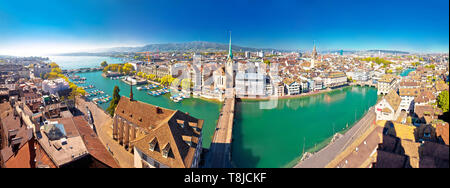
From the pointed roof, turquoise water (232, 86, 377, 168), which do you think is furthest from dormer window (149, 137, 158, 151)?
turquoise water (232, 86, 377, 168)

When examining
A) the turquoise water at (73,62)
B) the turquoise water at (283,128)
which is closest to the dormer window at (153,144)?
the turquoise water at (283,128)

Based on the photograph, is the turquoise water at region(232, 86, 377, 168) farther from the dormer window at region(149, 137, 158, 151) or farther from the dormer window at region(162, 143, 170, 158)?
the dormer window at region(149, 137, 158, 151)

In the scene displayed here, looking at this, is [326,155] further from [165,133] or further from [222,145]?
[165,133]

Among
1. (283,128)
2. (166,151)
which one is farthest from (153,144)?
(283,128)

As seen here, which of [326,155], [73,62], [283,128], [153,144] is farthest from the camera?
[73,62]

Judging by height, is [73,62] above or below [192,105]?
above

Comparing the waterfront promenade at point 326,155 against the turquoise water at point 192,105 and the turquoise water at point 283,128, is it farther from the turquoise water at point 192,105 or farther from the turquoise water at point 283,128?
the turquoise water at point 192,105

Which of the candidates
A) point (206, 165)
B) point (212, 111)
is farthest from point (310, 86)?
point (206, 165)
